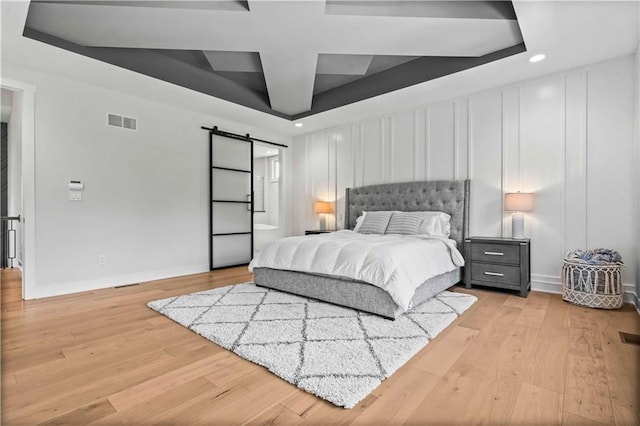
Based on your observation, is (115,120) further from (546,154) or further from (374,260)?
(546,154)

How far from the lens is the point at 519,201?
360 centimetres

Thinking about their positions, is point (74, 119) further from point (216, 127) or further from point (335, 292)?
point (335, 292)

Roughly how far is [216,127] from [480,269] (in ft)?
14.3

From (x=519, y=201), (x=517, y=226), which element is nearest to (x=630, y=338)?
(x=517, y=226)

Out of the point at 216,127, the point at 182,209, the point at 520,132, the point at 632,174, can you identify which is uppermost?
the point at 216,127

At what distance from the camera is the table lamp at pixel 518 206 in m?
3.57

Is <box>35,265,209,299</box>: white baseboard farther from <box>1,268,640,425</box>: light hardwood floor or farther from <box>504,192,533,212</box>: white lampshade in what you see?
<box>504,192,533,212</box>: white lampshade

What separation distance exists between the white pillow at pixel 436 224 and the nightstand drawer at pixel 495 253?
0.42 metres

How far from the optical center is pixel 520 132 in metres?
3.82

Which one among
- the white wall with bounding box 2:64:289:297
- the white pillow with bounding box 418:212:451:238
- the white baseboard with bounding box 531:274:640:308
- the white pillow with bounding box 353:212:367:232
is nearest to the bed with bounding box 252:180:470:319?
the white pillow with bounding box 418:212:451:238

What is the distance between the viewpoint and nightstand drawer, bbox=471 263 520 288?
3.44m

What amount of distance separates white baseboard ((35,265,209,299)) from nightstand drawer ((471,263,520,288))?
A: 392cm

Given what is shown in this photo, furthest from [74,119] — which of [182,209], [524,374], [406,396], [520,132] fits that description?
[520,132]

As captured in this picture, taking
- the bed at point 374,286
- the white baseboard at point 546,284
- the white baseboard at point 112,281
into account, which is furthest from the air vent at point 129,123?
the white baseboard at point 546,284
